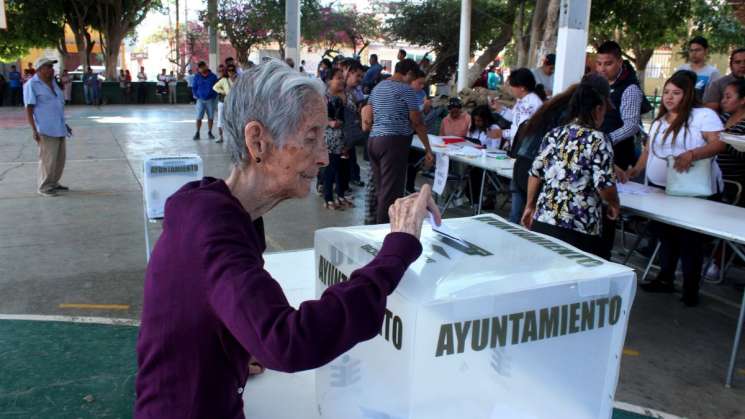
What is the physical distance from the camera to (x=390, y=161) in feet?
18.7

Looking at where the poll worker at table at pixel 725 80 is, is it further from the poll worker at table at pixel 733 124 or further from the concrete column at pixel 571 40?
the concrete column at pixel 571 40

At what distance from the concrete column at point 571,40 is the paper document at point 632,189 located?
288cm

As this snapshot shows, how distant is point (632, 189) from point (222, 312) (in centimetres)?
400

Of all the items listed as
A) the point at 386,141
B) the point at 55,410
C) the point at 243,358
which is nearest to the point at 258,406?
the point at 243,358

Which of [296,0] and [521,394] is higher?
[296,0]

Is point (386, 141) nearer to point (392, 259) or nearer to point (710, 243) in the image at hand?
point (710, 243)

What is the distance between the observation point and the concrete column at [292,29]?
10.5 meters

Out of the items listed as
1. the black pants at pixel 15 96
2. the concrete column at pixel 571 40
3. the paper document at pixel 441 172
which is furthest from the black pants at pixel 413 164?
the black pants at pixel 15 96

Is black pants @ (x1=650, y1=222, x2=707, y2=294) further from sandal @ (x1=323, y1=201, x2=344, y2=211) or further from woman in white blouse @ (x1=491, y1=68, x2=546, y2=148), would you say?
sandal @ (x1=323, y1=201, x2=344, y2=211)

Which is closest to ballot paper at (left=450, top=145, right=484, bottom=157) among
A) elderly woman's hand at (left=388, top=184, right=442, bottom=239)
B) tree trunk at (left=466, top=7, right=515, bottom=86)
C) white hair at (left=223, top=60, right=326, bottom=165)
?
elderly woman's hand at (left=388, top=184, right=442, bottom=239)

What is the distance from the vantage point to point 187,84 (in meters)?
26.4

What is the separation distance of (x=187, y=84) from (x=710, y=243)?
80.2 ft

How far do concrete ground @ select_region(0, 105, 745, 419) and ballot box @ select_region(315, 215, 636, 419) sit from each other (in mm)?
617

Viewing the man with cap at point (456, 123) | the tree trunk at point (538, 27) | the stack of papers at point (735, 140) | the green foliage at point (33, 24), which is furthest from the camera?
the green foliage at point (33, 24)
